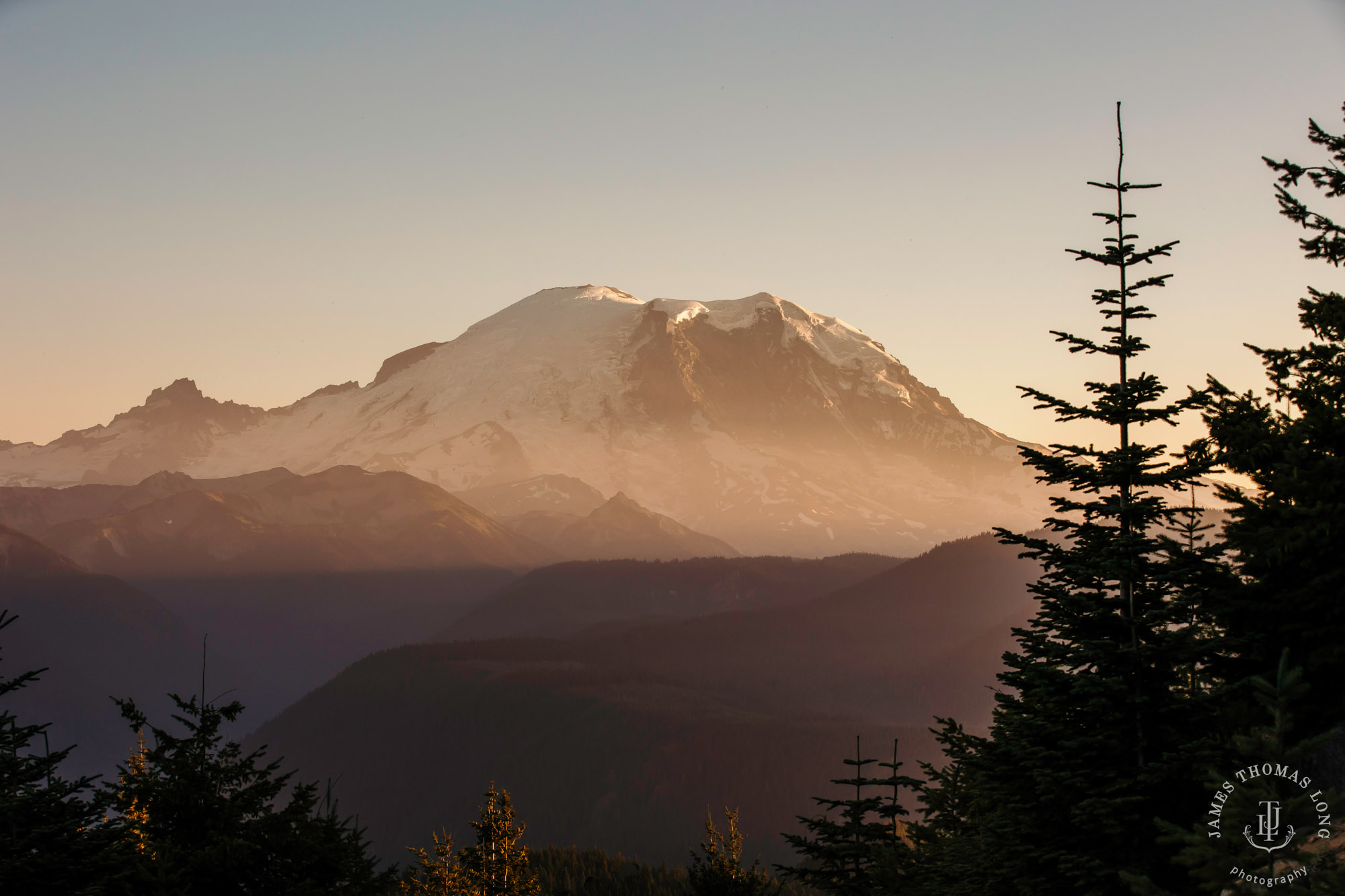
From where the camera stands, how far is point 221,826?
30.8 m

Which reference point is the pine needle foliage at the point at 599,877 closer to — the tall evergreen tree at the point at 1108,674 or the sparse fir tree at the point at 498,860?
the sparse fir tree at the point at 498,860

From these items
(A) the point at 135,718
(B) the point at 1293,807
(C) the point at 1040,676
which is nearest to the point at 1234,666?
(C) the point at 1040,676

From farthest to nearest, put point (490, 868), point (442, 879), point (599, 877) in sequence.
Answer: point (599, 877)
point (442, 879)
point (490, 868)

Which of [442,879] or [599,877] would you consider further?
[599,877]

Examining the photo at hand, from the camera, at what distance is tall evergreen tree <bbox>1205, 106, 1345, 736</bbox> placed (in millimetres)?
24812

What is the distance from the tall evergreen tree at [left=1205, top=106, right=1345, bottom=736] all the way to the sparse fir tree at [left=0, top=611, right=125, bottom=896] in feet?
82.9

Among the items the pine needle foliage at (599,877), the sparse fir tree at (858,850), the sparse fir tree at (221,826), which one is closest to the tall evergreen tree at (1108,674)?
the sparse fir tree at (858,850)

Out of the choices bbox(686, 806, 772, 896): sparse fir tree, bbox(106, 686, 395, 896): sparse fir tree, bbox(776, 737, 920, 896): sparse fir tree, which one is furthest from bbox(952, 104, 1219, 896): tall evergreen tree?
bbox(686, 806, 772, 896): sparse fir tree

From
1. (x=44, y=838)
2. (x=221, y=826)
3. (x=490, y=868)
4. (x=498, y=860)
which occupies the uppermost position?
(x=44, y=838)

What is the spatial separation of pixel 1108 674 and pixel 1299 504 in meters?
5.77

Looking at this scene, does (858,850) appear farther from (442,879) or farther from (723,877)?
(442,879)

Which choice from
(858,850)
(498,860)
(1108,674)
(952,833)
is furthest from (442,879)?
(1108,674)

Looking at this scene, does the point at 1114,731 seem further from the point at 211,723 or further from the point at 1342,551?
the point at 211,723

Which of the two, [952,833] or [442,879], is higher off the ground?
[952,833]
